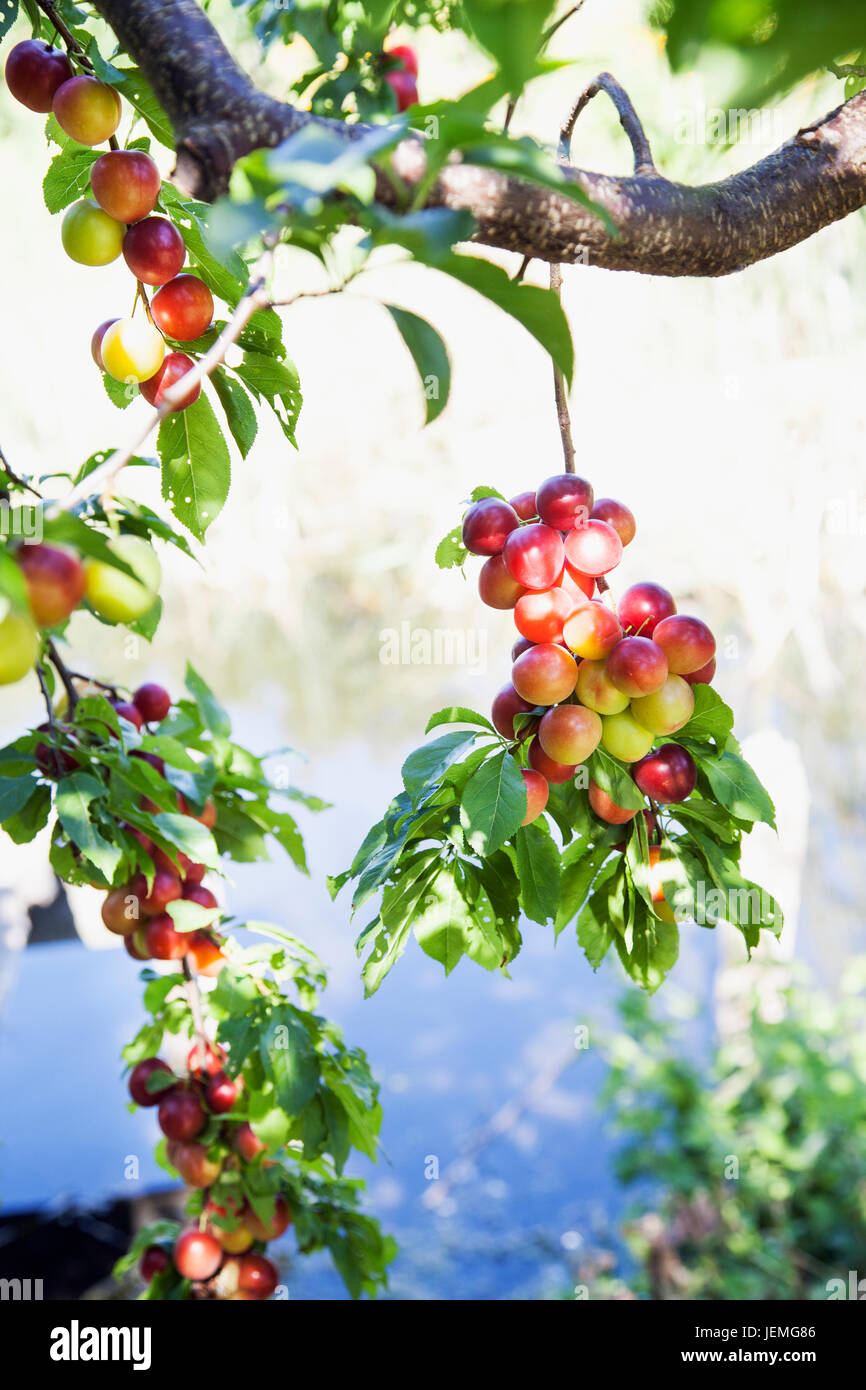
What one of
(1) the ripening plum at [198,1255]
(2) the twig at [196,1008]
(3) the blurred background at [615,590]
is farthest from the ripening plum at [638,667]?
(3) the blurred background at [615,590]

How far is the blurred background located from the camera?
1.77m

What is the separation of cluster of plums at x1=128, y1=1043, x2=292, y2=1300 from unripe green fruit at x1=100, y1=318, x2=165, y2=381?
1.66ft

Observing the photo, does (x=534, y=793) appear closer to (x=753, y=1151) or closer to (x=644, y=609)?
(x=644, y=609)

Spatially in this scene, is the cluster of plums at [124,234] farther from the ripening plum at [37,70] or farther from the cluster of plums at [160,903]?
the cluster of plums at [160,903]

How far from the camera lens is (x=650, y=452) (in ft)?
6.53

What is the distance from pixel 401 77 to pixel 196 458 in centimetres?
48

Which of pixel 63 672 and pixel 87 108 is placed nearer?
pixel 87 108

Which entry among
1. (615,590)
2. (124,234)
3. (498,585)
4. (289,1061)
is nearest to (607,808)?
(498,585)

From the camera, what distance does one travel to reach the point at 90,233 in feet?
1.69

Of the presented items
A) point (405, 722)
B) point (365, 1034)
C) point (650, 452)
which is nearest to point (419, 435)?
point (650, 452)

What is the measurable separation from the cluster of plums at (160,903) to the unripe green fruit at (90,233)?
0.34 metres
